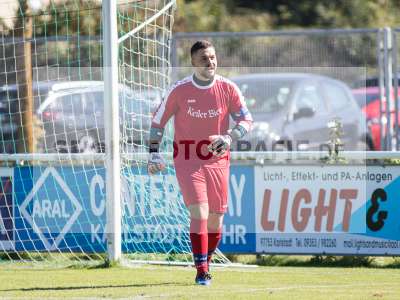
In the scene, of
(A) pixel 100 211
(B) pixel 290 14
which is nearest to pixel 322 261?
(A) pixel 100 211

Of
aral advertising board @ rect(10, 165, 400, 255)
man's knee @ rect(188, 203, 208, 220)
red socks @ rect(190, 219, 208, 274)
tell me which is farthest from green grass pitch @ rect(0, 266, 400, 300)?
man's knee @ rect(188, 203, 208, 220)

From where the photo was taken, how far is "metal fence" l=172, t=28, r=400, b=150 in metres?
15.8

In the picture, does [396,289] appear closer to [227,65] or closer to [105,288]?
[105,288]

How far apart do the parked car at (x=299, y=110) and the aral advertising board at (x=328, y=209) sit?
5.22m

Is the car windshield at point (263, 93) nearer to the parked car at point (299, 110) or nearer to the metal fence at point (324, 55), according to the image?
the parked car at point (299, 110)

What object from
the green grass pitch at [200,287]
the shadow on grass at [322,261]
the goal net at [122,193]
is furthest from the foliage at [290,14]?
the green grass pitch at [200,287]

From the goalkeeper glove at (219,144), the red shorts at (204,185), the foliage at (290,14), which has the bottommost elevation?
the red shorts at (204,185)

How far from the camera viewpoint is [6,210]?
13.3 meters

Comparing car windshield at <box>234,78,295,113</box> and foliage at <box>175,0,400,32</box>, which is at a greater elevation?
foliage at <box>175,0,400,32</box>

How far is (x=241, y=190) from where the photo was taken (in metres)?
12.9

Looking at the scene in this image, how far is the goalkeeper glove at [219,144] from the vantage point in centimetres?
1039

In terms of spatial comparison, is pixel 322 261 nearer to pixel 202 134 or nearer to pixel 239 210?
pixel 239 210

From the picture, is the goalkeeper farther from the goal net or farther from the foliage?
the foliage

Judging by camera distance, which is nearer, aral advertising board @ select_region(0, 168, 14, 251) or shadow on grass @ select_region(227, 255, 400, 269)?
shadow on grass @ select_region(227, 255, 400, 269)
